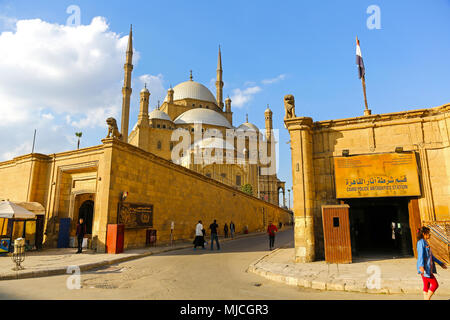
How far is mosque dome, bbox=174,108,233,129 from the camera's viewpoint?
54.3 metres

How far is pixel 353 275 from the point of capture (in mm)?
6820

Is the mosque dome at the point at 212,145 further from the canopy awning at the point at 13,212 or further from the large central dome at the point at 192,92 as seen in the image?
the canopy awning at the point at 13,212

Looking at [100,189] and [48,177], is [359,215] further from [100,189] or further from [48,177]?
[48,177]

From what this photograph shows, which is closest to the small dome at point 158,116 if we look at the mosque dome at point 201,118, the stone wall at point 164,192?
the mosque dome at point 201,118

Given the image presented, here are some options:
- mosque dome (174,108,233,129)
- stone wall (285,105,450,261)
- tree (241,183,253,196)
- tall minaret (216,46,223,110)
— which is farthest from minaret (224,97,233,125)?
stone wall (285,105,450,261)

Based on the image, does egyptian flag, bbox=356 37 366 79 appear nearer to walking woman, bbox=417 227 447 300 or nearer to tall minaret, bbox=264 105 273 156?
walking woman, bbox=417 227 447 300

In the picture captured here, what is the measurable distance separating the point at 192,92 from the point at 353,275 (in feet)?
196

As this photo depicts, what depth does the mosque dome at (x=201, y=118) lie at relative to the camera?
178 feet

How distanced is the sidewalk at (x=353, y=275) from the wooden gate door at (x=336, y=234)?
347mm

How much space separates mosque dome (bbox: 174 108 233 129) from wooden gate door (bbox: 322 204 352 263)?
46.4m

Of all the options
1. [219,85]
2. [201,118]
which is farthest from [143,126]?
[219,85]

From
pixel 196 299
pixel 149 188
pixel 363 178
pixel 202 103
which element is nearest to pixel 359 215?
pixel 363 178

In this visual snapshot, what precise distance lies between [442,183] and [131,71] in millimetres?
42633
